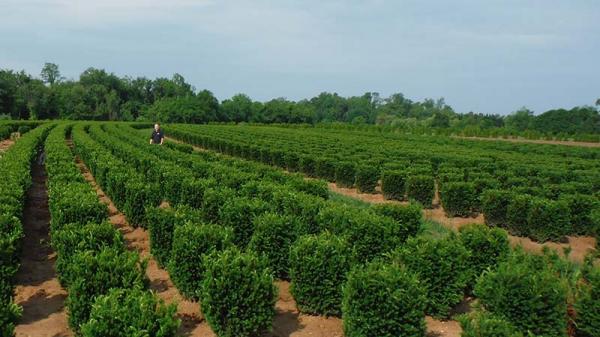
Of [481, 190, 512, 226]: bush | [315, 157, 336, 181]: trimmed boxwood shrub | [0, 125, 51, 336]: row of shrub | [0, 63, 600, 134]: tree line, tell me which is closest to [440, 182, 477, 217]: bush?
[481, 190, 512, 226]: bush

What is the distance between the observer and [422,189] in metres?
14.9

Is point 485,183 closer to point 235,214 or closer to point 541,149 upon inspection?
point 235,214

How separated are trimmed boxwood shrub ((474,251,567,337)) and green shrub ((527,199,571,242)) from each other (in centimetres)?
640

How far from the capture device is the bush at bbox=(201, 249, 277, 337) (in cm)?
566

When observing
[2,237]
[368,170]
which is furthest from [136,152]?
[2,237]

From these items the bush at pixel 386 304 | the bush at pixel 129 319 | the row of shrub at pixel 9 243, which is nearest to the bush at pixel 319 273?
the bush at pixel 386 304

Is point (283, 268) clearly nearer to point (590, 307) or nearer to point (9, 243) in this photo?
point (9, 243)

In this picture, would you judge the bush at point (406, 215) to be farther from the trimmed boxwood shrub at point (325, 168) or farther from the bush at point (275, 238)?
the trimmed boxwood shrub at point (325, 168)

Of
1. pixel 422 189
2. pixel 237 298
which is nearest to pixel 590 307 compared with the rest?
pixel 237 298

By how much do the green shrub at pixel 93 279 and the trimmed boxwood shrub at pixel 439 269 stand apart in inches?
142

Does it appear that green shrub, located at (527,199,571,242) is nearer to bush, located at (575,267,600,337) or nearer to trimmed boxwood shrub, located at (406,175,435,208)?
trimmed boxwood shrub, located at (406,175,435,208)

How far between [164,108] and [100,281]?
3692 inches

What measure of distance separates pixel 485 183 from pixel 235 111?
95104mm

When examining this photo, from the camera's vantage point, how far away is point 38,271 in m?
8.36
